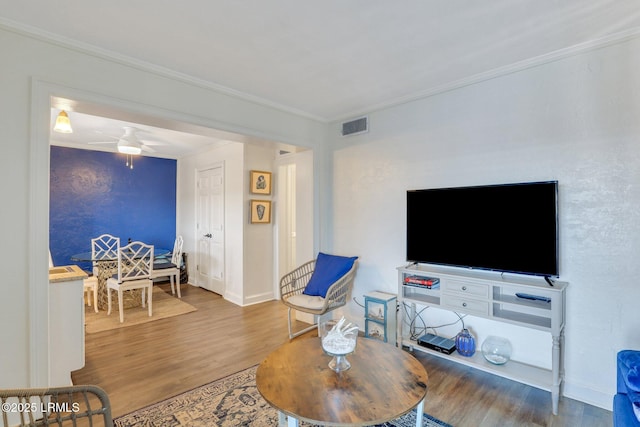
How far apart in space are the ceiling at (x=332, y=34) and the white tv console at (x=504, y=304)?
1.71 m

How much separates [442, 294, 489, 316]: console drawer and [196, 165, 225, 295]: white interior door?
3604mm

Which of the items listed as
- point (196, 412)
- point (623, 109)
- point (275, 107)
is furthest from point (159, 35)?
point (623, 109)

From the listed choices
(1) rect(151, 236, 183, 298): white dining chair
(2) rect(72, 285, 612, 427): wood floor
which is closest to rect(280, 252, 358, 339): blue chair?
(2) rect(72, 285, 612, 427): wood floor

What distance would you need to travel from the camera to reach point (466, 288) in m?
2.50

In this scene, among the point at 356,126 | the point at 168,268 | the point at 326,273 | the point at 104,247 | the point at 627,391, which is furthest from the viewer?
the point at 104,247

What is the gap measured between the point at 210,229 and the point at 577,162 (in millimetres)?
4983

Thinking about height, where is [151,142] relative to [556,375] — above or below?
above

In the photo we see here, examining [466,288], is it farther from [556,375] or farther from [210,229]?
[210,229]

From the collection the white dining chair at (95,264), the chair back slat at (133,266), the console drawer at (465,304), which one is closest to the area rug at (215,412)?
the console drawer at (465,304)

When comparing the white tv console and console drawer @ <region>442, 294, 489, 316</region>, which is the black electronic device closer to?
the white tv console

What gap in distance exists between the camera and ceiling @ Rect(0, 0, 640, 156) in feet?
5.94

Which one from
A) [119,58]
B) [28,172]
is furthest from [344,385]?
[119,58]

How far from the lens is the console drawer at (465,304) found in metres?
2.41

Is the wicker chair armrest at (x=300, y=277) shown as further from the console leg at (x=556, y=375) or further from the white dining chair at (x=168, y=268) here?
the console leg at (x=556, y=375)
